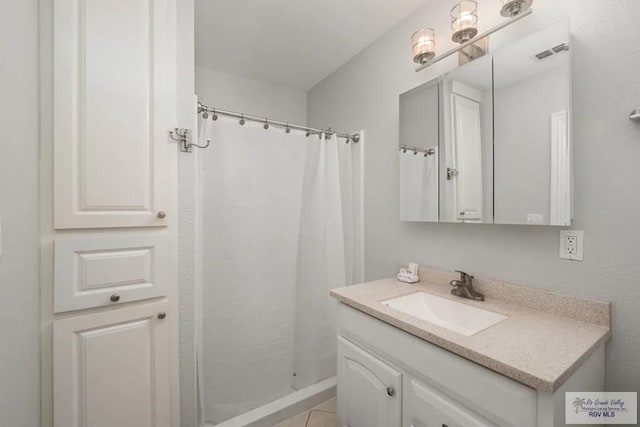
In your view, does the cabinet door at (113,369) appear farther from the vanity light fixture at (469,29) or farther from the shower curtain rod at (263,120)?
the vanity light fixture at (469,29)

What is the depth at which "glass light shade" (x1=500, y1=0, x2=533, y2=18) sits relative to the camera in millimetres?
1087

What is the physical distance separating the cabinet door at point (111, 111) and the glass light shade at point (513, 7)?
1449 mm

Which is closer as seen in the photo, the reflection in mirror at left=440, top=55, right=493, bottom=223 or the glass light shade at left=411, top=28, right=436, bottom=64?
the reflection in mirror at left=440, top=55, right=493, bottom=223

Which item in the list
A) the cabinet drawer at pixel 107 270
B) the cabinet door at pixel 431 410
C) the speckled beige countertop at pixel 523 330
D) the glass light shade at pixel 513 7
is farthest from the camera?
the glass light shade at pixel 513 7

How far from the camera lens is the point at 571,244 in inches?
40.3

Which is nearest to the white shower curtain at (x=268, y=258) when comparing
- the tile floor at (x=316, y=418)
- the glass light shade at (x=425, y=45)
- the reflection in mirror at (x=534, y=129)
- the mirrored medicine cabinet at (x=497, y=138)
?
the tile floor at (x=316, y=418)

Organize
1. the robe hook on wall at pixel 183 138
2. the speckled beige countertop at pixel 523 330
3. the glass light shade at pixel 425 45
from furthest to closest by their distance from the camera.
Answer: the glass light shade at pixel 425 45, the robe hook on wall at pixel 183 138, the speckled beige countertop at pixel 523 330

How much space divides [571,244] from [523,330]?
1.33 feet

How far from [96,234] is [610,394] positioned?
1973 millimetres

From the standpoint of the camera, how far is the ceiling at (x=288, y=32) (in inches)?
61.3

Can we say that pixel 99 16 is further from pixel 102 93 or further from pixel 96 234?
pixel 96 234

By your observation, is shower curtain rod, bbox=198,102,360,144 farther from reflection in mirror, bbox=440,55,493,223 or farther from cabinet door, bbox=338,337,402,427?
cabinet door, bbox=338,337,402,427

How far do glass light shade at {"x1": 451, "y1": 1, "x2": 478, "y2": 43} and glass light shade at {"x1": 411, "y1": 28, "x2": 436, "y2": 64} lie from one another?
15 cm

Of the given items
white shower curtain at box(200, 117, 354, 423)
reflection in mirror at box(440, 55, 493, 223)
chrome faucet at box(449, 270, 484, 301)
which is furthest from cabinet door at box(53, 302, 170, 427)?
reflection in mirror at box(440, 55, 493, 223)
